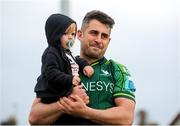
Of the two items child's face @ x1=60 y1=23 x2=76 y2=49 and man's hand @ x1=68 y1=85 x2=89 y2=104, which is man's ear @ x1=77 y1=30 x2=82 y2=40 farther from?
man's hand @ x1=68 y1=85 x2=89 y2=104

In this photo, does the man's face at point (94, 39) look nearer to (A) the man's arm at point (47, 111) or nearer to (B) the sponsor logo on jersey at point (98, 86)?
(B) the sponsor logo on jersey at point (98, 86)

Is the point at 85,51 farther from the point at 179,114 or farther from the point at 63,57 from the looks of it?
the point at 179,114

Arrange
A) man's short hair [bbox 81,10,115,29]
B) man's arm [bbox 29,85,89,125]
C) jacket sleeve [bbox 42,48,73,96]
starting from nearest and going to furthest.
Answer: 1. jacket sleeve [bbox 42,48,73,96]
2. man's arm [bbox 29,85,89,125]
3. man's short hair [bbox 81,10,115,29]

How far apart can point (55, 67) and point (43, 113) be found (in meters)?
0.41

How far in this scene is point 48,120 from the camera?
561 centimetres

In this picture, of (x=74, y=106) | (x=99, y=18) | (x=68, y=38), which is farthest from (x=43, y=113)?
(x=99, y=18)

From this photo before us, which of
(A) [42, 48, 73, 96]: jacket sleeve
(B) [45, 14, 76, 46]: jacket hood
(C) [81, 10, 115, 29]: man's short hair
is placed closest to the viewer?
(A) [42, 48, 73, 96]: jacket sleeve

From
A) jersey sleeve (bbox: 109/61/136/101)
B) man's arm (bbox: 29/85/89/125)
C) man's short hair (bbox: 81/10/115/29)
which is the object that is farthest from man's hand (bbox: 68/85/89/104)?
man's short hair (bbox: 81/10/115/29)

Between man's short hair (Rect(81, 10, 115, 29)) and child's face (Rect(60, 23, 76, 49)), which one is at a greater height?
man's short hair (Rect(81, 10, 115, 29))

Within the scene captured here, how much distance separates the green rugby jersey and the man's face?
0.32 ft

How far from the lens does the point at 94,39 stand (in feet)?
18.6

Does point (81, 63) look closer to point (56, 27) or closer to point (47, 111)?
point (56, 27)

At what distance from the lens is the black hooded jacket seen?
5.40 meters

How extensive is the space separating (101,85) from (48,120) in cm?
47
